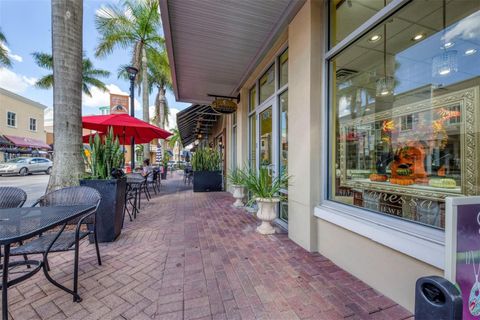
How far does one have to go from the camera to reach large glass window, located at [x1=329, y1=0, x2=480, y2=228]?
2.21 meters

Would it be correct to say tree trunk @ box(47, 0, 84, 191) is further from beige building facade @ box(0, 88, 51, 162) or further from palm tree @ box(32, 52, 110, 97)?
beige building facade @ box(0, 88, 51, 162)

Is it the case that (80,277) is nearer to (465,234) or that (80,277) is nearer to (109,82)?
(465,234)

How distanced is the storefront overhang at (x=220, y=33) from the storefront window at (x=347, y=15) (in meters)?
0.44

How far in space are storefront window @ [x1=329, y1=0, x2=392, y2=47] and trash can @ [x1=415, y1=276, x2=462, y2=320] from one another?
8.13 feet

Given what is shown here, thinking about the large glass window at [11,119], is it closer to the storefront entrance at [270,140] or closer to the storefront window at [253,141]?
the storefront window at [253,141]

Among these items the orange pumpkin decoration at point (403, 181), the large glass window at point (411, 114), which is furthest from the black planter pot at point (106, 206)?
the orange pumpkin decoration at point (403, 181)

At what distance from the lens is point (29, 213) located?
70.2 inches

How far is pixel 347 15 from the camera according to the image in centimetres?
256

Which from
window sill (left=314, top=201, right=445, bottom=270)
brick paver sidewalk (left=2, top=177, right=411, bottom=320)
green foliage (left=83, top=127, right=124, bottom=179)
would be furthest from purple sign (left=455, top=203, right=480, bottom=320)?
green foliage (left=83, top=127, right=124, bottom=179)

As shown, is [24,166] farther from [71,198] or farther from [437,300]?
Answer: [437,300]

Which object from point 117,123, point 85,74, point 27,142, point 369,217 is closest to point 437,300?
point 369,217

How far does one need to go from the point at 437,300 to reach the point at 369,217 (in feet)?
4.28

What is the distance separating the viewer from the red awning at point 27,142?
716 inches

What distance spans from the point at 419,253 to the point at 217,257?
1884mm
